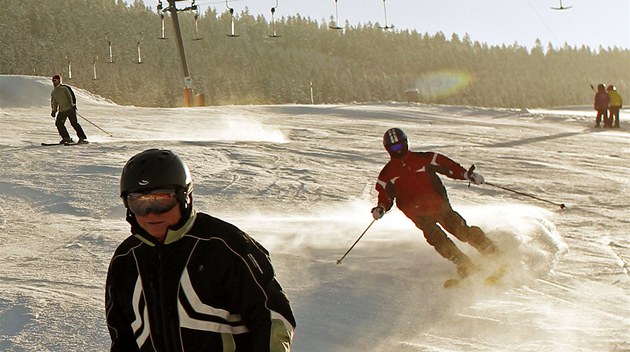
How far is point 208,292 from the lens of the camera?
261 cm

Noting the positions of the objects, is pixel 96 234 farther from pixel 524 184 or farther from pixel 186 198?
pixel 524 184

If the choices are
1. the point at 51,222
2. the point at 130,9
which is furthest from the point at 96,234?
the point at 130,9

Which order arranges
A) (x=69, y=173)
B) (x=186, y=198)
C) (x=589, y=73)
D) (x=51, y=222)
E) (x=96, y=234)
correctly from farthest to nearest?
1. (x=589, y=73)
2. (x=69, y=173)
3. (x=51, y=222)
4. (x=96, y=234)
5. (x=186, y=198)

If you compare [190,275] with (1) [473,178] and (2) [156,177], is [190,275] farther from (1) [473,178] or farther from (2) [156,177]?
(1) [473,178]

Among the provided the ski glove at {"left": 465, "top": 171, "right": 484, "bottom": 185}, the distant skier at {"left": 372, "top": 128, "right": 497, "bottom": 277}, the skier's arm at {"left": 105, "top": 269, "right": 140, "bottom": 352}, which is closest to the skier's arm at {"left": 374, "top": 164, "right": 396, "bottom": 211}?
the distant skier at {"left": 372, "top": 128, "right": 497, "bottom": 277}

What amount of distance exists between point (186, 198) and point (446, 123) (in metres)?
23.7

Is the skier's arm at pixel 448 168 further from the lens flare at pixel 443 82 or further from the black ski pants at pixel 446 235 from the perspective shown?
the lens flare at pixel 443 82

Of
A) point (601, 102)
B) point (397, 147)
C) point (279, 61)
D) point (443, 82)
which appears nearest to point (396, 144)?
point (397, 147)

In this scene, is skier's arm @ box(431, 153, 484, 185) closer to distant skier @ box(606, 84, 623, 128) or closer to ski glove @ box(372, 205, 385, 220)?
ski glove @ box(372, 205, 385, 220)

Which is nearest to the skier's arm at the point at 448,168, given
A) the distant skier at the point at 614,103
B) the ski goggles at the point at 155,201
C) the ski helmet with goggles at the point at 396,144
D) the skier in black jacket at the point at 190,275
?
the ski helmet with goggles at the point at 396,144

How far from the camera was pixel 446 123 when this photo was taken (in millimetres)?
25875

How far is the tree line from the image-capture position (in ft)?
414

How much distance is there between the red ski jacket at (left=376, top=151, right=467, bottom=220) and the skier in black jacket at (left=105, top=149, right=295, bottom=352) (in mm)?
5286

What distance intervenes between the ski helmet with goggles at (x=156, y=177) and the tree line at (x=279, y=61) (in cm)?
10862
